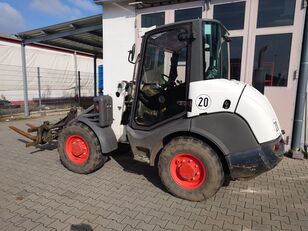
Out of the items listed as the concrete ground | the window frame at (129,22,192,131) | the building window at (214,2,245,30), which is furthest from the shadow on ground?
the building window at (214,2,245,30)

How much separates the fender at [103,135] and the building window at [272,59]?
3.24 m

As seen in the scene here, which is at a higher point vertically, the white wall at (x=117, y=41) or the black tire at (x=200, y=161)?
the white wall at (x=117, y=41)

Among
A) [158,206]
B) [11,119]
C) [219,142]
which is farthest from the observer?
[11,119]

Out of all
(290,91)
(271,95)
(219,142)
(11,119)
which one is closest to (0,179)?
(219,142)

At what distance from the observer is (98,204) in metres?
2.93

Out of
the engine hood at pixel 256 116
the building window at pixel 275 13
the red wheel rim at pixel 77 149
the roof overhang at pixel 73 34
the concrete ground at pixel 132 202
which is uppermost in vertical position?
the roof overhang at pixel 73 34

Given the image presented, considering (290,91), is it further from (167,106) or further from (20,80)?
(20,80)

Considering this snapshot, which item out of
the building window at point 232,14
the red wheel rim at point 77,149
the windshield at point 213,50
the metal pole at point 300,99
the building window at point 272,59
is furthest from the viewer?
the building window at point 232,14

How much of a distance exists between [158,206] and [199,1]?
430cm

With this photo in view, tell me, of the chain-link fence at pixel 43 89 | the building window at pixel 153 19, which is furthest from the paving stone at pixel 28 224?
the chain-link fence at pixel 43 89

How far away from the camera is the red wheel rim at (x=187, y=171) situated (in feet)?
9.47

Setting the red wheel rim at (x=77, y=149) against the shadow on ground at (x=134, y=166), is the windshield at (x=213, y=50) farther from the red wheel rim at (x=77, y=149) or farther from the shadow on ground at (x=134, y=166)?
the red wheel rim at (x=77, y=149)

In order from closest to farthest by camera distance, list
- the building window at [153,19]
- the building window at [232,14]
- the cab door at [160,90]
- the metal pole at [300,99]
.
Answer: the cab door at [160,90] → the metal pole at [300,99] → the building window at [232,14] → the building window at [153,19]

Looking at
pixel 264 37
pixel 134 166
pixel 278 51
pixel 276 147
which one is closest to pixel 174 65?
pixel 276 147
